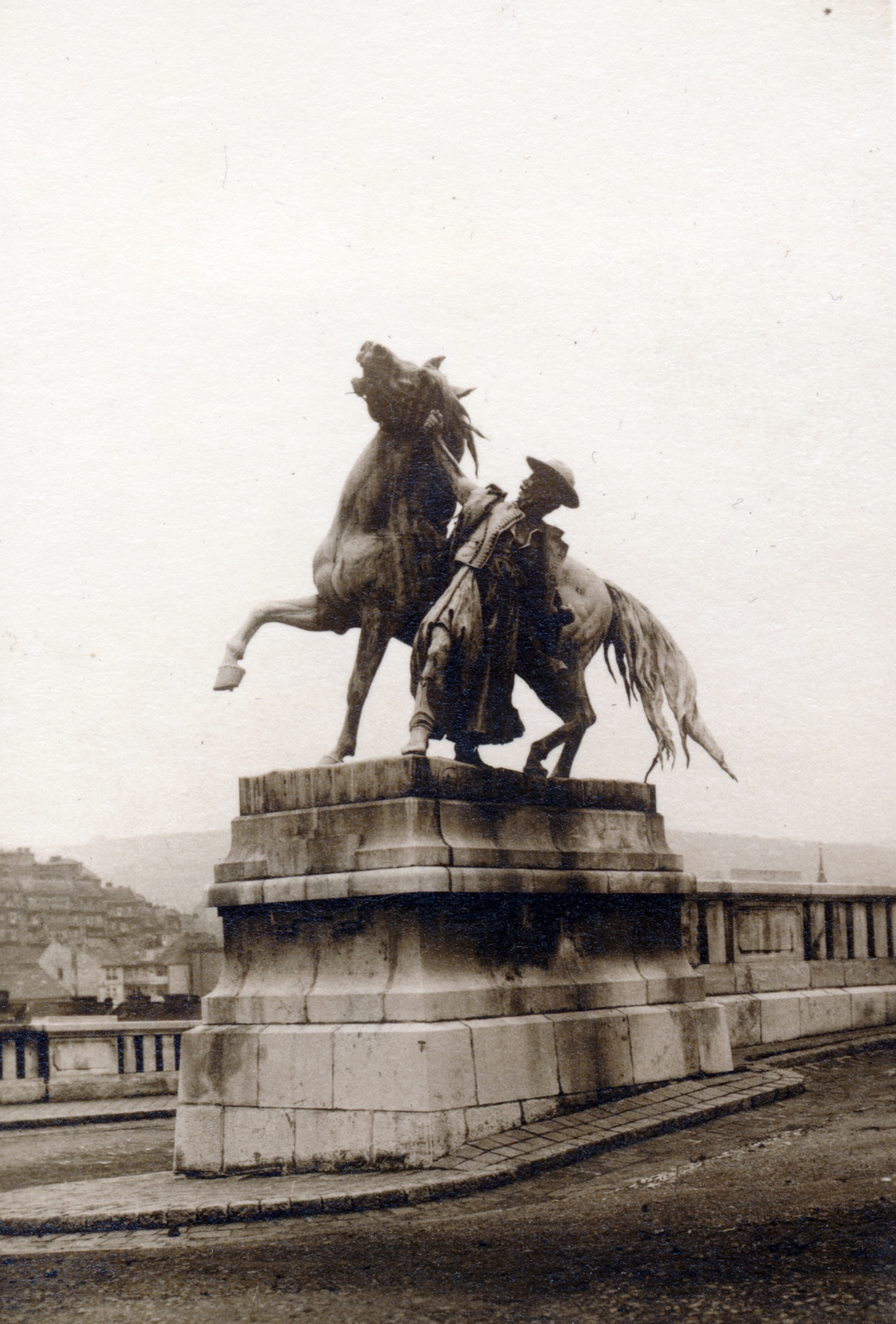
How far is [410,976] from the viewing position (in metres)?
7.04

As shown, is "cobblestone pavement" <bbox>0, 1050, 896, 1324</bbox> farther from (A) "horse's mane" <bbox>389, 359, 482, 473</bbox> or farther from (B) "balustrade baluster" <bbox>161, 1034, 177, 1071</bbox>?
(B) "balustrade baluster" <bbox>161, 1034, 177, 1071</bbox>

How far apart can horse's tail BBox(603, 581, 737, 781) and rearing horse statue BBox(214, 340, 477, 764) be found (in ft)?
5.60

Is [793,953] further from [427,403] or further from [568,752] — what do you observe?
[427,403]

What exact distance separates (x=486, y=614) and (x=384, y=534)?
77 cm

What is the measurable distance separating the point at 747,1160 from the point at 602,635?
12.2ft

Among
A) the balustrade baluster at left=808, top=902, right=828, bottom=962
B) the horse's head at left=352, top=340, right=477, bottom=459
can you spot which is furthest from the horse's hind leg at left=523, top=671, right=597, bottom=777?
the balustrade baluster at left=808, top=902, right=828, bottom=962

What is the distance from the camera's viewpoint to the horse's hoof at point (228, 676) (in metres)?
7.93

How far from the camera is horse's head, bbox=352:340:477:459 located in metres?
8.04

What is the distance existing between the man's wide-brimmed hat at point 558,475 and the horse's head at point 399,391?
0.56 m

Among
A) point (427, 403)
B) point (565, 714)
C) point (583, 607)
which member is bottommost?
point (565, 714)

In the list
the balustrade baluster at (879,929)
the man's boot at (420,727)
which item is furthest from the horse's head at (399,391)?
the balustrade baluster at (879,929)

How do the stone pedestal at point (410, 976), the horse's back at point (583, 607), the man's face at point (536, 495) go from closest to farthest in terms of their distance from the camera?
1. the stone pedestal at point (410, 976)
2. the man's face at point (536, 495)
3. the horse's back at point (583, 607)

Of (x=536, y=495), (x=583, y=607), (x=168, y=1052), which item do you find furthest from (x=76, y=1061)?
(x=536, y=495)

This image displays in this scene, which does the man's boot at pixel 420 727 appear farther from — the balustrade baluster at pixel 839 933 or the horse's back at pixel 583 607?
the balustrade baluster at pixel 839 933
